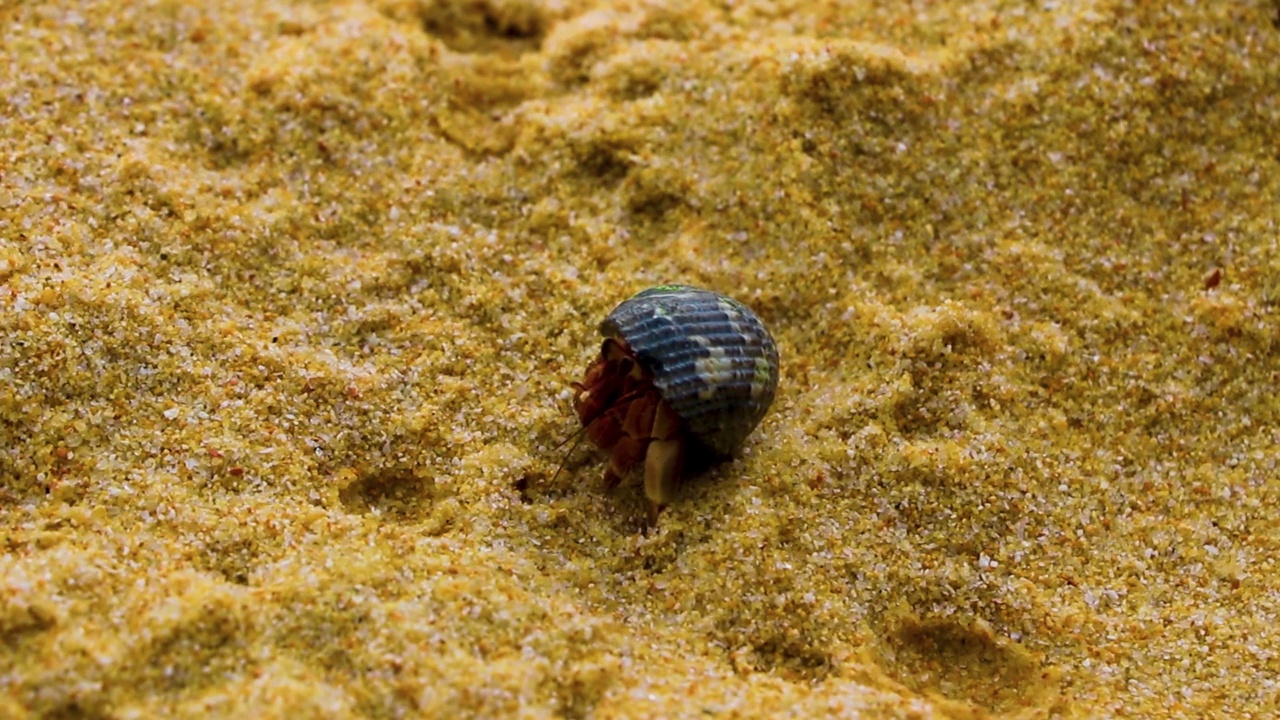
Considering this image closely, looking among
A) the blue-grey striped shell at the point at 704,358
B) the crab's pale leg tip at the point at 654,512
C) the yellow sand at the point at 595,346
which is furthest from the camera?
the crab's pale leg tip at the point at 654,512

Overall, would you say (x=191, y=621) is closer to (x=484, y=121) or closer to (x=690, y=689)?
(x=690, y=689)

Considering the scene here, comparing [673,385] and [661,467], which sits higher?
[673,385]

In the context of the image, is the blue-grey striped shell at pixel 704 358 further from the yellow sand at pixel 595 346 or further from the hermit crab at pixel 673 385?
the yellow sand at pixel 595 346

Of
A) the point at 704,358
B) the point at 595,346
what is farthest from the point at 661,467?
the point at 595,346

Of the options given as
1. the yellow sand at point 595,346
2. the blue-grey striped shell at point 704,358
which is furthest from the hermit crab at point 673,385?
the yellow sand at point 595,346

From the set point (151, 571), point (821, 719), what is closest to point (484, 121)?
point (151, 571)

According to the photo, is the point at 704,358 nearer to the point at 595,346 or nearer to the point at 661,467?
the point at 661,467
